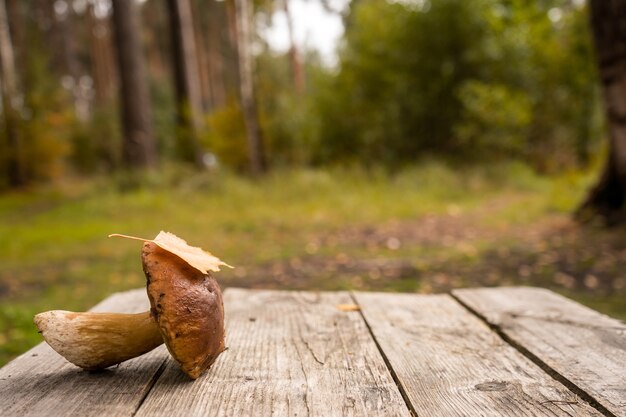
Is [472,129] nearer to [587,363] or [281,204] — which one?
[281,204]

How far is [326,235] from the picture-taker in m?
7.65

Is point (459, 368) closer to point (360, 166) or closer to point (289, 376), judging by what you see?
point (289, 376)

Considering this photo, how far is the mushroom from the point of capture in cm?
124

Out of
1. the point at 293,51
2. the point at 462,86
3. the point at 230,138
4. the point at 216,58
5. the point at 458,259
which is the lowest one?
the point at 458,259

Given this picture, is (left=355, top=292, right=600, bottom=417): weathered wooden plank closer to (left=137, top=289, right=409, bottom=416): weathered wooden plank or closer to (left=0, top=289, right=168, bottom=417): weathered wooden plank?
(left=137, top=289, right=409, bottom=416): weathered wooden plank

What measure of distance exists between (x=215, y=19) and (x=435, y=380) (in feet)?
115

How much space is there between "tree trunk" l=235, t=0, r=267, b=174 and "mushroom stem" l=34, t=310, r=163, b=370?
35.6 ft

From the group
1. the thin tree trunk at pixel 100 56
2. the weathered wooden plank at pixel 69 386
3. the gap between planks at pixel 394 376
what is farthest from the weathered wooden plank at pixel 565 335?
the thin tree trunk at pixel 100 56

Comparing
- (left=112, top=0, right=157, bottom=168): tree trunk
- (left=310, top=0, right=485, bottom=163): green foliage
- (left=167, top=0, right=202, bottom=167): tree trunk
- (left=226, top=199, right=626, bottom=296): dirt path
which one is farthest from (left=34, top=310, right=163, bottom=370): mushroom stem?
(left=167, top=0, right=202, bottom=167): tree trunk

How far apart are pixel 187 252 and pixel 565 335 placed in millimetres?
1108

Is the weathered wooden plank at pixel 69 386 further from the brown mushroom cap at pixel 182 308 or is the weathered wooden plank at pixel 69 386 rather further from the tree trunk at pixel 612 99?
the tree trunk at pixel 612 99

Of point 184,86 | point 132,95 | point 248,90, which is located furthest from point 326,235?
point 184,86

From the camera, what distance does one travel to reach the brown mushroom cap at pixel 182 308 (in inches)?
48.4

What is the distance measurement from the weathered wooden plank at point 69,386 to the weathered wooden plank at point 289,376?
0.05m
